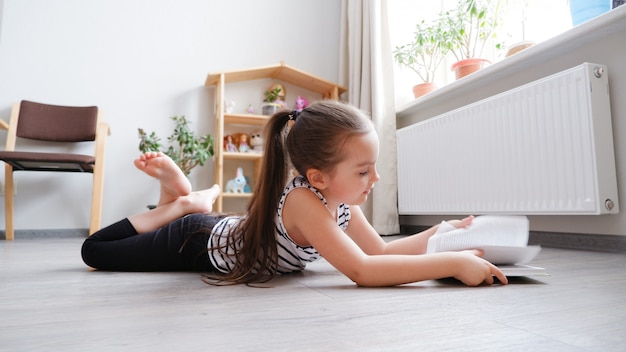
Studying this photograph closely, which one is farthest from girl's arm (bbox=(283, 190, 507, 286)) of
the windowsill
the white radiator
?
the windowsill

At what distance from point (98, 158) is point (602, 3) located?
2.31m

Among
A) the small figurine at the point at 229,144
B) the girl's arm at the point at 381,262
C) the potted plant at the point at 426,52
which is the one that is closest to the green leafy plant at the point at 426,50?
the potted plant at the point at 426,52

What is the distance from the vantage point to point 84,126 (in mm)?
2369

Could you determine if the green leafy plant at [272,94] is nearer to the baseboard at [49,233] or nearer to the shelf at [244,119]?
the shelf at [244,119]

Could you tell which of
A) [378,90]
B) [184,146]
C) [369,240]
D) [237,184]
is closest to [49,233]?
[184,146]

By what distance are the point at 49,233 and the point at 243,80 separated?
1488 millimetres

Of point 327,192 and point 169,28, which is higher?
point 169,28

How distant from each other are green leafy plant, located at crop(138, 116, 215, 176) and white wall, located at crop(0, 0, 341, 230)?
14 centimetres

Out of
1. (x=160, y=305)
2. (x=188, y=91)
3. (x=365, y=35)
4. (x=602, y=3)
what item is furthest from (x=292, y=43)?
(x=160, y=305)

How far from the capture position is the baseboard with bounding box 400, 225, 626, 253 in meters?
1.40

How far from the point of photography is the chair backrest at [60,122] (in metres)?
2.34

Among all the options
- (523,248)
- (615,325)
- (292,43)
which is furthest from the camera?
(292,43)

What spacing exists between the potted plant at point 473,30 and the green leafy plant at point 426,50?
0.05 metres

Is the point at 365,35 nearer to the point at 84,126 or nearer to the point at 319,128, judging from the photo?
the point at 84,126
